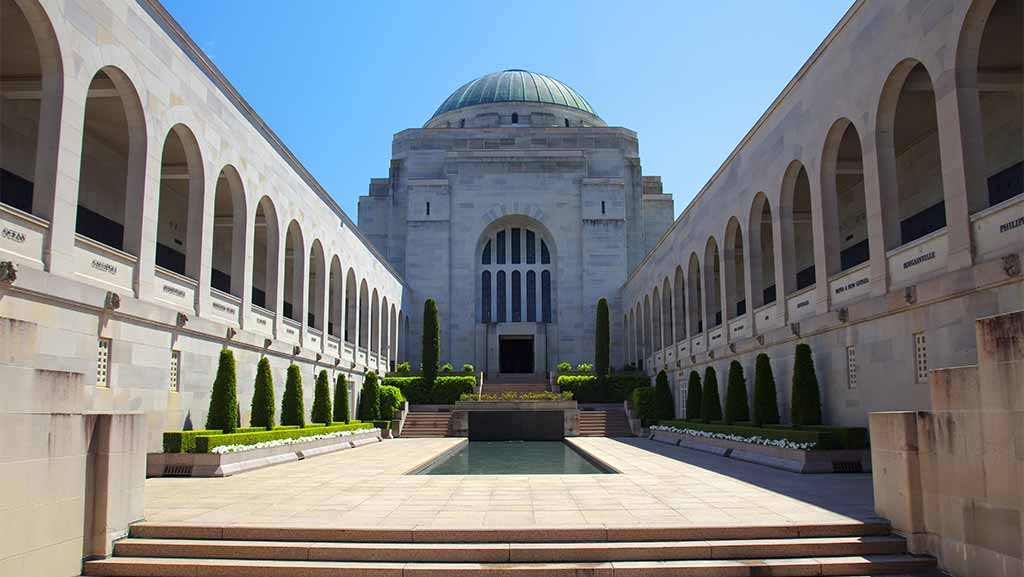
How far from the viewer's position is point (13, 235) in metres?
12.5

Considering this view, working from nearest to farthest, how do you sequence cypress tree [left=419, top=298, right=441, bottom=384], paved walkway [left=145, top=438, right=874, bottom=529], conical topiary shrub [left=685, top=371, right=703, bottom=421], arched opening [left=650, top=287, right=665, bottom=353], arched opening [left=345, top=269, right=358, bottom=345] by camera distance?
paved walkway [left=145, top=438, right=874, bottom=529] < conical topiary shrub [left=685, top=371, right=703, bottom=421] < arched opening [left=345, top=269, right=358, bottom=345] < cypress tree [left=419, top=298, right=441, bottom=384] < arched opening [left=650, top=287, right=665, bottom=353]

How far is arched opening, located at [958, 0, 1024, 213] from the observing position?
1350 cm

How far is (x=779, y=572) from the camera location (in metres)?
8.32

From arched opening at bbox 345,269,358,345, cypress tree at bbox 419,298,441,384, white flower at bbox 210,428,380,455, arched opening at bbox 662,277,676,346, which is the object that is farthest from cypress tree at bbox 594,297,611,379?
white flower at bbox 210,428,380,455

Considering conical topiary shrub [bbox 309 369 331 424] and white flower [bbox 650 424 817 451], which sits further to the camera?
conical topiary shrub [bbox 309 369 331 424]

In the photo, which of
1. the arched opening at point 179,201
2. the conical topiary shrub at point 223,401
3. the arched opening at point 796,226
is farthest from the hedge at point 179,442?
the arched opening at point 796,226

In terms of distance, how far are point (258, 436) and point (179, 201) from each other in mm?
12147

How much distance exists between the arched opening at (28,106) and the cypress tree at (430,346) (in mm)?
21156

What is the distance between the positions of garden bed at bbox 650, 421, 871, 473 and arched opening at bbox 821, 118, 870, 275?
4.55 metres

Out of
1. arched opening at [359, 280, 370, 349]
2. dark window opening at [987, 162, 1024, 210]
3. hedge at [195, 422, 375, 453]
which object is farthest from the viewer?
arched opening at [359, 280, 370, 349]

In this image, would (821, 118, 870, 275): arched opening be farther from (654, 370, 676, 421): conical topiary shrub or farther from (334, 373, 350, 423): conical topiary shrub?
(334, 373, 350, 423): conical topiary shrub

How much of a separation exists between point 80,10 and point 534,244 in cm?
3894

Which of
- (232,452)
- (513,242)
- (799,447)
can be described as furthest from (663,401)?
(513,242)

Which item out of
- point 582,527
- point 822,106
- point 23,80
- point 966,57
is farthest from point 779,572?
point 23,80
